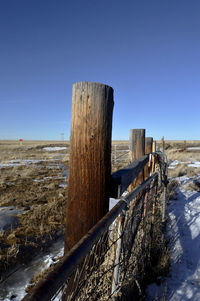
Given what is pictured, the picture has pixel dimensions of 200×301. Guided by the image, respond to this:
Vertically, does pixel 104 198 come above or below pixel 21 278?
above

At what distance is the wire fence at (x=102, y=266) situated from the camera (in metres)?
0.62

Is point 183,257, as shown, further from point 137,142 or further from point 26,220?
point 26,220

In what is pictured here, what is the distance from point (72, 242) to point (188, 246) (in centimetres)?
283

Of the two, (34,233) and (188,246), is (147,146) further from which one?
(34,233)

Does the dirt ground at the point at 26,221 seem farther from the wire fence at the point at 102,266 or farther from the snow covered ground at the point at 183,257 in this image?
the snow covered ground at the point at 183,257

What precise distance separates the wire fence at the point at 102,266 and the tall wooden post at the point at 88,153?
143 mm

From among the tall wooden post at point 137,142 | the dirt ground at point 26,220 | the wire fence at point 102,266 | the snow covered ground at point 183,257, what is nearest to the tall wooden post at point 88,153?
the wire fence at point 102,266

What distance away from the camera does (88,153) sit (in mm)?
1155

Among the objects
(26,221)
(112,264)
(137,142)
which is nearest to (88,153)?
(112,264)

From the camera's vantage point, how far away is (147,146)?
4375mm

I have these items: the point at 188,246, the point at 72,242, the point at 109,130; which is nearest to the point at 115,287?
the point at 72,242

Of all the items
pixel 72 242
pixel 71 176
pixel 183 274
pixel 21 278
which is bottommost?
pixel 21 278

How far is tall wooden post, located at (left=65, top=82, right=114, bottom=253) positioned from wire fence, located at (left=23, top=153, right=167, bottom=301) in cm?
14

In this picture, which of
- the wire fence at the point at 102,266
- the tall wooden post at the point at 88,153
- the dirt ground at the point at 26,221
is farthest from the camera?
the dirt ground at the point at 26,221
